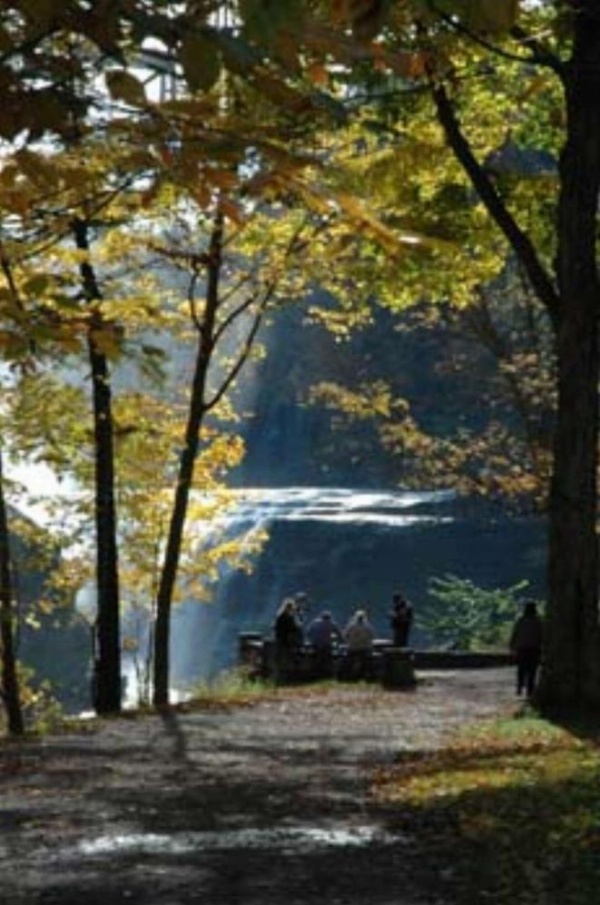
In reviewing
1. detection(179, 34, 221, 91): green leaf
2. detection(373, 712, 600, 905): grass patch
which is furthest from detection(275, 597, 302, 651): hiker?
detection(179, 34, 221, 91): green leaf

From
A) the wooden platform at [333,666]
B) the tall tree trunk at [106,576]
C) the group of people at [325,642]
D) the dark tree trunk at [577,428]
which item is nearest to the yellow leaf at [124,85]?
the dark tree trunk at [577,428]

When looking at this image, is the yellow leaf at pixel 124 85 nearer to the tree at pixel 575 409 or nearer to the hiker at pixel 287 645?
the tree at pixel 575 409

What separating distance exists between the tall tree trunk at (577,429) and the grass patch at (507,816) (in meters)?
2.25

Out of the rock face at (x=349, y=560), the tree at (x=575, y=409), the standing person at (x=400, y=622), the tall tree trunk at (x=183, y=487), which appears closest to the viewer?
the tree at (x=575, y=409)

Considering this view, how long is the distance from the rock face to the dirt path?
378ft

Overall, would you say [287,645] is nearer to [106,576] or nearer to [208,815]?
[106,576]

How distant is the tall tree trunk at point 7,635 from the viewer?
22.3 m

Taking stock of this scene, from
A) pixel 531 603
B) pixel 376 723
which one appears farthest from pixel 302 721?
pixel 531 603

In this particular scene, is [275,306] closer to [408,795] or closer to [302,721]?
[302,721]

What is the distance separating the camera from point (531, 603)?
21.6 metres

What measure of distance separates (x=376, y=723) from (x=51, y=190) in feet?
47.4

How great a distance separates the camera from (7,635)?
23.3m

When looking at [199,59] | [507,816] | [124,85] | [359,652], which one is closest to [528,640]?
[359,652]

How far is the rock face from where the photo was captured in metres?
135
